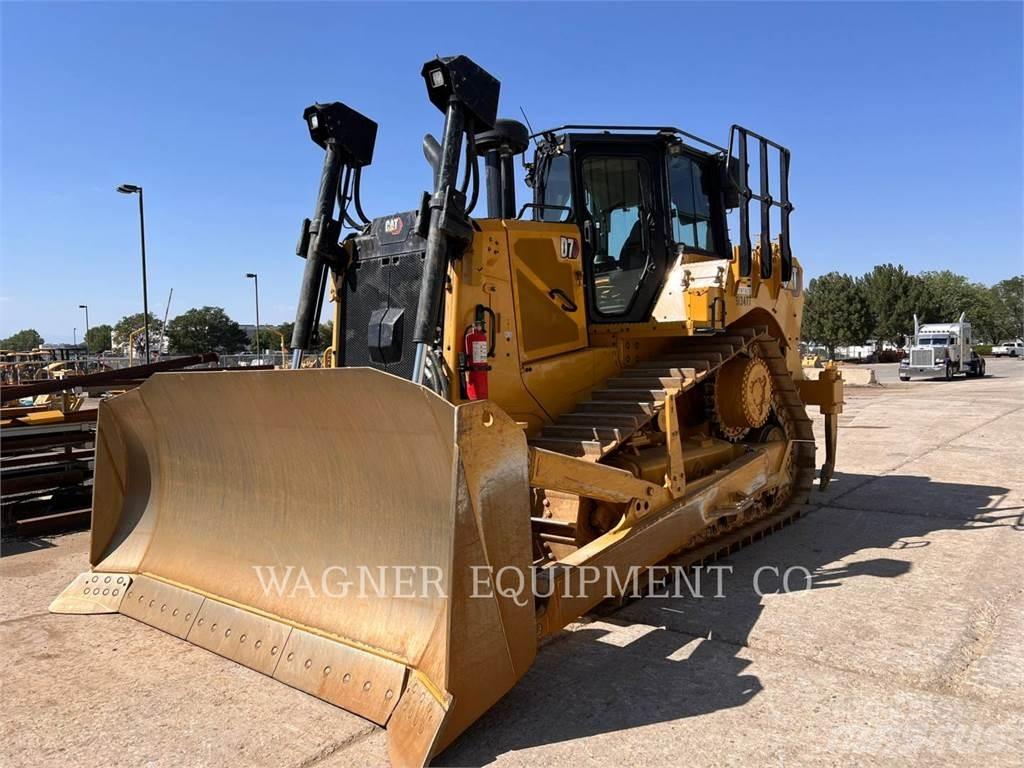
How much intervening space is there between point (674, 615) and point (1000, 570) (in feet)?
9.12

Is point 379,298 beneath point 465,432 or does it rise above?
above

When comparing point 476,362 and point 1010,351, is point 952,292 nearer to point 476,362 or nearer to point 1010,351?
point 1010,351

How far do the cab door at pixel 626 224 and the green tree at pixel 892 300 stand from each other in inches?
2316

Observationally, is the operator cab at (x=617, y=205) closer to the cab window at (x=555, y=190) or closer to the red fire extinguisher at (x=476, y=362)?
the cab window at (x=555, y=190)

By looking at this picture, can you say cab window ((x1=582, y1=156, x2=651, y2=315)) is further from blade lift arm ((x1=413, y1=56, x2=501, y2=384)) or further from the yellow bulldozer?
blade lift arm ((x1=413, y1=56, x2=501, y2=384))

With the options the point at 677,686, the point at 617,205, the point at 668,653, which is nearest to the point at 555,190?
the point at 617,205

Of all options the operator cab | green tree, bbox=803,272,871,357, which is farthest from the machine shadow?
green tree, bbox=803,272,871,357

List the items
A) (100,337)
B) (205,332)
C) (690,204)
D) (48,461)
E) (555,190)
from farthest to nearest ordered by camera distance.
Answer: (100,337) → (205,332) → (48,461) → (690,204) → (555,190)

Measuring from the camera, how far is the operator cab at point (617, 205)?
579cm

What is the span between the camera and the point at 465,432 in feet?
10.3

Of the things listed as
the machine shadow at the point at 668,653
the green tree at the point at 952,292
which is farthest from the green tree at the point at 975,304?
the machine shadow at the point at 668,653

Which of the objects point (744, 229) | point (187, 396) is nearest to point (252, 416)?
point (187, 396)

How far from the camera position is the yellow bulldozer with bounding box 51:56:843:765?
131 inches

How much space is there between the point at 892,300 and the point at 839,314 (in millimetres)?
4808
